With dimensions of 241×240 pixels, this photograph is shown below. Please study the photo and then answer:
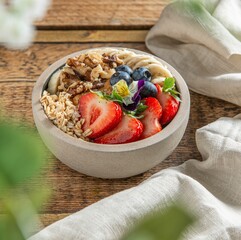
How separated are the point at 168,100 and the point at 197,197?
20cm

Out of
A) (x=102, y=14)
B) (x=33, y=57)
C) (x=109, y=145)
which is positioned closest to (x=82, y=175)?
(x=109, y=145)

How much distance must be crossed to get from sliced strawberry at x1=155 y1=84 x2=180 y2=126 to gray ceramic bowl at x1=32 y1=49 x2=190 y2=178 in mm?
13

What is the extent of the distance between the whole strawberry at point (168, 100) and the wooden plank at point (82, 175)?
0.09m

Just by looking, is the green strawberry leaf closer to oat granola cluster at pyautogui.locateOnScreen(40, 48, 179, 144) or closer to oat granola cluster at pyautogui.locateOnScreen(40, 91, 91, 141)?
oat granola cluster at pyautogui.locateOnScreen(40, 48, 179, 144)

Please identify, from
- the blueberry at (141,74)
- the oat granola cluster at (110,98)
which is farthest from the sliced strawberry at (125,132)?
the blueberry at (141,74)

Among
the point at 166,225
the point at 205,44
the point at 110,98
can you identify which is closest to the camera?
the point at 166,225

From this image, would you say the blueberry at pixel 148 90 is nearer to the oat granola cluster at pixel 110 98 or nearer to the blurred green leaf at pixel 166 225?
the oat granola cluster at pixel 110 98

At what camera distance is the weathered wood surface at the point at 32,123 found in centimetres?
85

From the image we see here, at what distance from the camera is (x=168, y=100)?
2.99 feet

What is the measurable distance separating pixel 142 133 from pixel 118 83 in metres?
0.10

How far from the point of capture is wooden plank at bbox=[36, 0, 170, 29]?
1267 mm

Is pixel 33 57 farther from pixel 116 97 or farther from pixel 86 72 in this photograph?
pixel 116 97

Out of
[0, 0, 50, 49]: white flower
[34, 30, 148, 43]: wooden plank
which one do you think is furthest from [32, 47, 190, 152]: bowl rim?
[0, 0, 50, 49]: white flower

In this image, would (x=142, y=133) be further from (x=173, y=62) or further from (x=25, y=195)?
(x=25, y=195)
